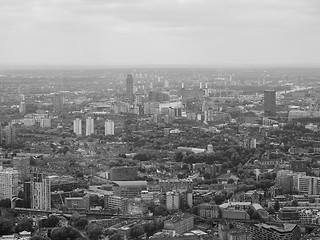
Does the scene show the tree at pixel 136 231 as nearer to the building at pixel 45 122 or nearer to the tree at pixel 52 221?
the tree at pixel 52 221

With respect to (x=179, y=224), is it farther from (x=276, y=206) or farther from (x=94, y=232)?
(x=276, y=206)

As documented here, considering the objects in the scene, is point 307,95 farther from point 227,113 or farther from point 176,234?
point 176,234

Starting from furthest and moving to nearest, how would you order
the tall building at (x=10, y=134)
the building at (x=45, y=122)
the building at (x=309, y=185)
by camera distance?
the building at (x=45, y=122) < the tall building at (x=10, y=134) < the building at (x=309, y=185)

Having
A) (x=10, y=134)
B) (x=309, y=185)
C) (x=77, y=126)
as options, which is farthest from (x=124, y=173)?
(x=77, y=126)

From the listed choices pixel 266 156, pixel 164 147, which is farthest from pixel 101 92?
pixel 266 156

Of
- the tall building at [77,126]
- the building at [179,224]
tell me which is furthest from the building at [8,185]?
the tall building at [77,126]
